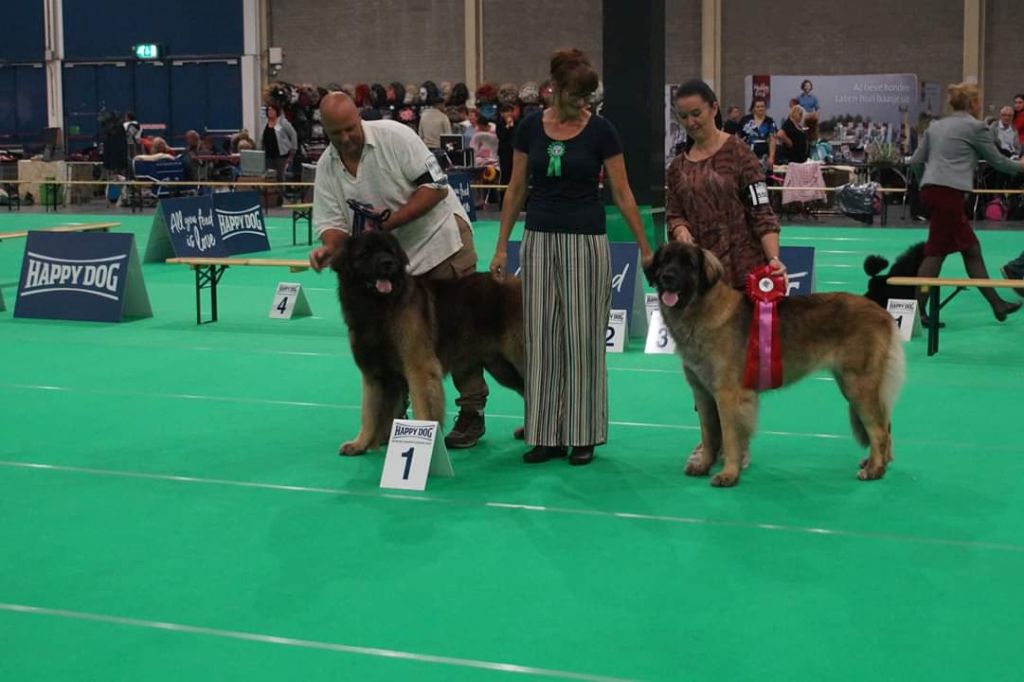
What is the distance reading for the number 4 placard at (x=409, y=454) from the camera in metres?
5.32

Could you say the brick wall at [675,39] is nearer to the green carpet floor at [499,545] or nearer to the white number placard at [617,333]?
the white number placard at [617,333]

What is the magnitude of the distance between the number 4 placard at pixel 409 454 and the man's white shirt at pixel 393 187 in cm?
88

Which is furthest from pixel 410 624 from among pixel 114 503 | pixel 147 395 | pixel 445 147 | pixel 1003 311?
pixel 445 147

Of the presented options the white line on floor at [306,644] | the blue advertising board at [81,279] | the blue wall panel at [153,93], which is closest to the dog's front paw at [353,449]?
the white line on floor at [306,644]

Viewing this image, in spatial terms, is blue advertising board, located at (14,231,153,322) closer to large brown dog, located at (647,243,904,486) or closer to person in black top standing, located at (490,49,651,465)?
person in black top standing, located at (490,49,651,465)

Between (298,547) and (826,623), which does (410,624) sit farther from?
(826,623)

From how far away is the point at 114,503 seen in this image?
17.0 ft

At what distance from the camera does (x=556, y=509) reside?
16.6 feet

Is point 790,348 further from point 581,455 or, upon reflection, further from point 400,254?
point 400,254

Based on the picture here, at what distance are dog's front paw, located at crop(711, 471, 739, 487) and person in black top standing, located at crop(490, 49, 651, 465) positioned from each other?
0.62 meters

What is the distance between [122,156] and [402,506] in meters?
21.9

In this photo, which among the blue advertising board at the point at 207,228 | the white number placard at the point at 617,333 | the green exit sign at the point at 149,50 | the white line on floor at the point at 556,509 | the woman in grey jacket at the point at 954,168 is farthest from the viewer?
the green exit sign at the point at 149,50

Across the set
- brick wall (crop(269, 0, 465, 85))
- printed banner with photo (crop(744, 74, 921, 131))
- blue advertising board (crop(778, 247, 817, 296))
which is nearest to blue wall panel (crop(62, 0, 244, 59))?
brick wall (crop(269, 0, 465, 85))

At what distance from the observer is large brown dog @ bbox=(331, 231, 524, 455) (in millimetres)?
5406
